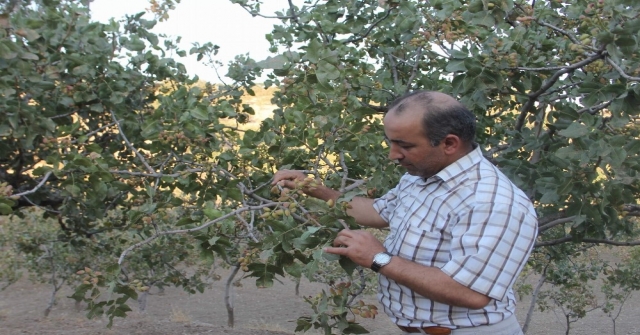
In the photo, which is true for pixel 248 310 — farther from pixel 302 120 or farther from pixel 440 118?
pixel 440 118

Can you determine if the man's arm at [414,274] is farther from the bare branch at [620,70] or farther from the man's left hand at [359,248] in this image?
the bare branch at [620,70]

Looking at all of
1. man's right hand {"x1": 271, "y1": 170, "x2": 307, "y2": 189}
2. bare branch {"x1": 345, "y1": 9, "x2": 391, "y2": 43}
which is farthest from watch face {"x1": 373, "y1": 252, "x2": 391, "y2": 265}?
bare branch {"x1": 345, "y1": 9, "x2": 391, "y2": 43}

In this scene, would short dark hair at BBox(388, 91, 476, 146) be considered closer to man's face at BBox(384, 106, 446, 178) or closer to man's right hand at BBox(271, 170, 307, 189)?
man's face at BBox(384, 106, 446, 178)

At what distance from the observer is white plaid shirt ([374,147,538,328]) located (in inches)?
75.7

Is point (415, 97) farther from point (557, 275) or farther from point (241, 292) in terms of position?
point (241, 292)

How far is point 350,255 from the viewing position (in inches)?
81.8

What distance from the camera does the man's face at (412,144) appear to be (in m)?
2.10

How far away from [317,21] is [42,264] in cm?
672

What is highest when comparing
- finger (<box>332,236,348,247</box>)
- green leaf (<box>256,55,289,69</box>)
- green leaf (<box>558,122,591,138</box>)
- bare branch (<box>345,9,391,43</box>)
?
bare branch (<box>345,9,391,43</box>)

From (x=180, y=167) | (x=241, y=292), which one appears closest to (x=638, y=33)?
(x=180, y=167)

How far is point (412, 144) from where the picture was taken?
6.95 ft

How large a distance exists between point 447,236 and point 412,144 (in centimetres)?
28

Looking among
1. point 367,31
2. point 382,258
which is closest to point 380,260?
point 382,258

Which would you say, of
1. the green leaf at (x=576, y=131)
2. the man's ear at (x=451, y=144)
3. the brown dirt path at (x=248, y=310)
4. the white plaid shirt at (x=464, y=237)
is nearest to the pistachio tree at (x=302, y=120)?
the green leaf at (x=576, y=131)
